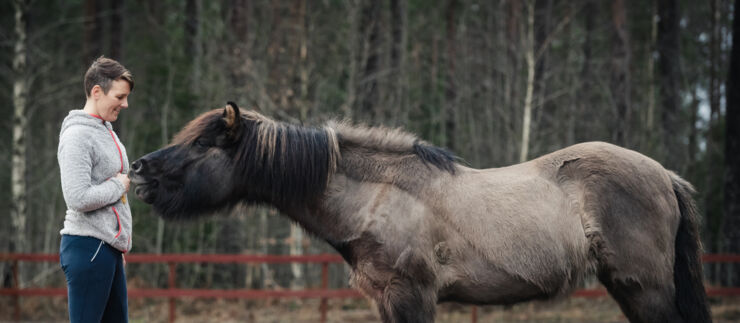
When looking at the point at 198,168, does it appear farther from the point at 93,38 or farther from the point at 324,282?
the point at 93,38

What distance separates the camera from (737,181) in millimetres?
11438

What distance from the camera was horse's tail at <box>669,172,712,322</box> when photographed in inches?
157

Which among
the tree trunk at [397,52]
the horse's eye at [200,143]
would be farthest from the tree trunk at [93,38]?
the horse's eye at [200,143]

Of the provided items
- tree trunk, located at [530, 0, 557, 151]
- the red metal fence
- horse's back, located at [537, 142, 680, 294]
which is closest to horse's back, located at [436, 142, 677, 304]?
horse's back, located at [537, 142, 680, 294]

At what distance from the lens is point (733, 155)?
1145 centimetres

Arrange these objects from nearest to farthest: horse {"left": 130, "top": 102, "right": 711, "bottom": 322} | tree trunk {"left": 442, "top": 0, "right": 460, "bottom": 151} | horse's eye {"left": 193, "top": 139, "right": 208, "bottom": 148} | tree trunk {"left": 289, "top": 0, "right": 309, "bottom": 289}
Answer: horse {"left": 130, "top": 102, "right": 711, "bottom": 322} → horse's eye {"left": 193, "top": 139, "right": 208, "bottom": 148} → tree trunk {"left": 289, "top": 0, "right": 309, "bottom": 289} → tree trunk {"left": 442, "top": 0, "right": 460, "bottom": 151}

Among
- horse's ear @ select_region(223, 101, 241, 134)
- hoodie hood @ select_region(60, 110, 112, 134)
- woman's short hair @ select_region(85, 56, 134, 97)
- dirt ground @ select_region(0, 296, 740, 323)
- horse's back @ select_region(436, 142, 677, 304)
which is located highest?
woman's short hair @ select_region(85, 56, 134, 97)

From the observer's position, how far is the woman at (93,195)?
286 centimetres

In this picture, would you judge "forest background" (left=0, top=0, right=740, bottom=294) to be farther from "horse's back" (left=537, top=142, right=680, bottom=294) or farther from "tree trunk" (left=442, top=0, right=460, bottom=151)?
"horse's back" (left=537, top=142, right=680, bottom=294)

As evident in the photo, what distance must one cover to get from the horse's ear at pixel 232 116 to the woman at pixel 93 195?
27.4 inches

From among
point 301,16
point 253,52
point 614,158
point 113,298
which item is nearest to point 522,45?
point 301,16

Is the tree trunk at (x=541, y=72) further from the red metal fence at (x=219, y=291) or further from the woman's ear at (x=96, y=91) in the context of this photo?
the woman's ear at (x=96, y=91)

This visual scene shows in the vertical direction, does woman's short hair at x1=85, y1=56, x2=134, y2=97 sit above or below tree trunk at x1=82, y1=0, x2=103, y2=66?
below

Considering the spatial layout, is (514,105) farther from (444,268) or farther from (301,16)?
(444,268)
